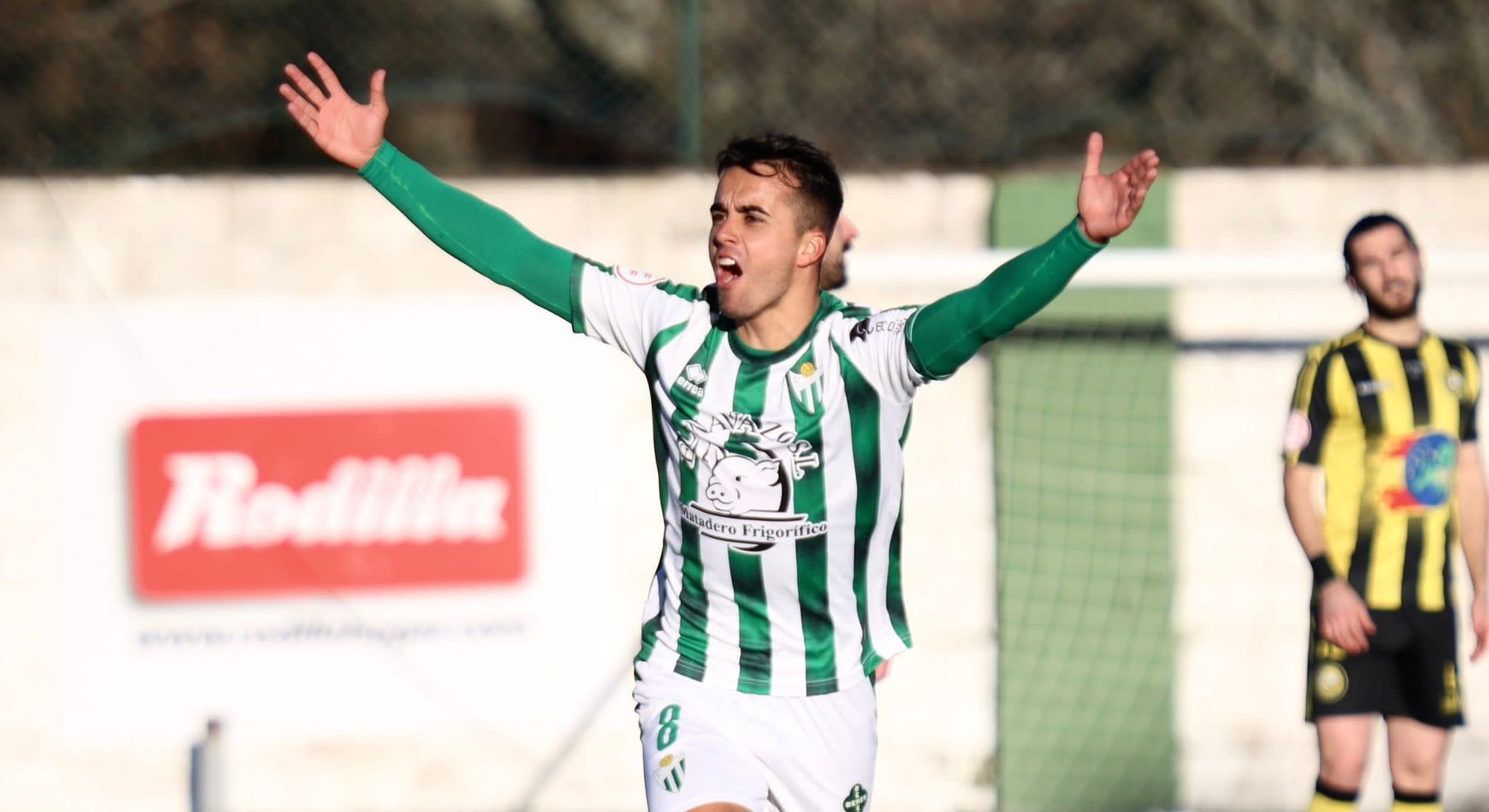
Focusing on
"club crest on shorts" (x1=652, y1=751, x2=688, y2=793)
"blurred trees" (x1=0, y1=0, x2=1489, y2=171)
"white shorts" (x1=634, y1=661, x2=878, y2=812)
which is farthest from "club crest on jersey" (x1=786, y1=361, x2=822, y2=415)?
"blurred trees" (x1=0, y1=0, x2=1489, y2=171)

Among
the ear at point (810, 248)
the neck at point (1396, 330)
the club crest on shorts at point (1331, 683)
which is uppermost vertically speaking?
the ear at point (810, 248)

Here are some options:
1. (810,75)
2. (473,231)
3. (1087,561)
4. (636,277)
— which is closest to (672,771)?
(636,277)

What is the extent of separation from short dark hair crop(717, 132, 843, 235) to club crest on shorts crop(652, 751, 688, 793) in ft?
4.01

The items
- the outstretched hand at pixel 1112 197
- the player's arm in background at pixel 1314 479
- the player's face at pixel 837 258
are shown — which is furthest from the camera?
the player's arm in background at pixel 1314 479

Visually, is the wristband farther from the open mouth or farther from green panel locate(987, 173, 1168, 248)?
the open mouth

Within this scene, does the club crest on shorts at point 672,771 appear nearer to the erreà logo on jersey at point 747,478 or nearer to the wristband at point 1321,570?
the erreà logo on jersey at point 747,478

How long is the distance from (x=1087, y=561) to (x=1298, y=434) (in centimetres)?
114

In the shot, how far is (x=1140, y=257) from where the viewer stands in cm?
597

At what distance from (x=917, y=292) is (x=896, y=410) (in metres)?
2.40

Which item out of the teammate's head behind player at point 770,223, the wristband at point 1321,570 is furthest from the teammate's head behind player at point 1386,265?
the teammate's head behind player at point 770,223

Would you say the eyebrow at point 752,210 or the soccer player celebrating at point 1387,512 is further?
the soccer player celebrating at point 1387,512

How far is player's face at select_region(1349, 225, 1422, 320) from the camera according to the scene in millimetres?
5516

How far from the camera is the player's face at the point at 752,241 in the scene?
3738mm

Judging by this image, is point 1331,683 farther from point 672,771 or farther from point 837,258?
point 672,771
